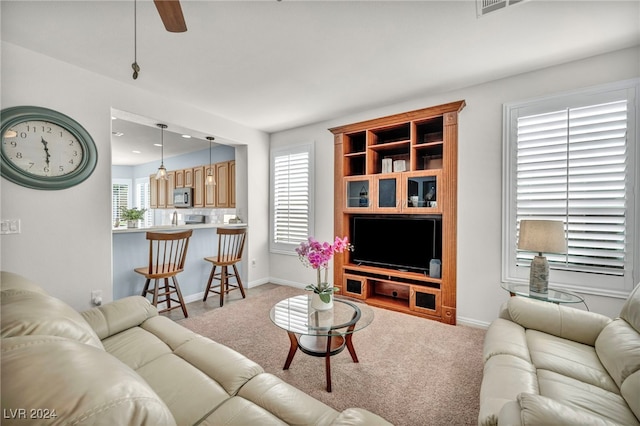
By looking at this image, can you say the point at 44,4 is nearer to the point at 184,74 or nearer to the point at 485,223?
the point at 184,74

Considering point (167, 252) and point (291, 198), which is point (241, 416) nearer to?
point (167, 252)

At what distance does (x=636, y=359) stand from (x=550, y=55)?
97.6 inches

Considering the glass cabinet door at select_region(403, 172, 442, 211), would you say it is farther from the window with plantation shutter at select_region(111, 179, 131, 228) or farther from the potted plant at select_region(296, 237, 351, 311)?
the window with plantation shutter at select_region(111, 179, 131, 228)

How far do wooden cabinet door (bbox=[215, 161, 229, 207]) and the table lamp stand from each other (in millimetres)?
4720

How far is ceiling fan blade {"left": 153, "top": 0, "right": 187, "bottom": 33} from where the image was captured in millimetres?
1263

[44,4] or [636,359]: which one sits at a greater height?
[44,4]

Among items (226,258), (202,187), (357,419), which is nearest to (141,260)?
(226,258)

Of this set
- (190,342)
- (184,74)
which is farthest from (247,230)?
(190,342)

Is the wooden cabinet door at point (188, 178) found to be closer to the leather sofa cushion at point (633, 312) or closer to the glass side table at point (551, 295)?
the glass side table at point (551, 295)

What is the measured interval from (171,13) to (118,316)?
74.4 inches

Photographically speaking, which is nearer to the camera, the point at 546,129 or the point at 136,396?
the point at 136,396

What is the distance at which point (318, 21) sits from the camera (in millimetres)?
1995

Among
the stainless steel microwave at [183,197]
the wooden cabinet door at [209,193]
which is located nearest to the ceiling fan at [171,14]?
the wooden cabinet door at [209,193]

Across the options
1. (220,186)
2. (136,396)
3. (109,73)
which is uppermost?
(109,73)
